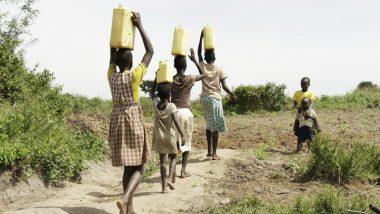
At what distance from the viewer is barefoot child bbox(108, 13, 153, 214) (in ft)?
16.2

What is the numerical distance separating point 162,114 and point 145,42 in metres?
1.47

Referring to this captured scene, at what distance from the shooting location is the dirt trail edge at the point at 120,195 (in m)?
5.68

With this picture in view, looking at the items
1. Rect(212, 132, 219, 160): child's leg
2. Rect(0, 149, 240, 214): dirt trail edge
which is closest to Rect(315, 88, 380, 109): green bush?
Rect(212, 132, 219, 160): child's leg

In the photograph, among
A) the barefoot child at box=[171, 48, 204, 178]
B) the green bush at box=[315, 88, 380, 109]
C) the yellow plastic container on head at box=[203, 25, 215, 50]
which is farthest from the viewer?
the green bush at box=[315, 88, 380, 109]

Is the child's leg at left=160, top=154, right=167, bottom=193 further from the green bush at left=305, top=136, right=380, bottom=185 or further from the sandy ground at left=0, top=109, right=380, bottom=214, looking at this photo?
the green bush at left=305, top=136, right=380, bottom=185

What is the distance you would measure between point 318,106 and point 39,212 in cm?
1514

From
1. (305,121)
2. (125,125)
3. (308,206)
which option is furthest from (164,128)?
(305,121)

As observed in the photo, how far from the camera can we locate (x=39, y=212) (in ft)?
17.3

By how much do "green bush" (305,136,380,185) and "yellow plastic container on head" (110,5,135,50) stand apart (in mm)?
3536

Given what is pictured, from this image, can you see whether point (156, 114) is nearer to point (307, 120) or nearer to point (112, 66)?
point (112, 66)

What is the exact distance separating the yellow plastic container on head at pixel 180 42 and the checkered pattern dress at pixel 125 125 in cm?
194

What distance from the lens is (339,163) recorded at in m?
7.06

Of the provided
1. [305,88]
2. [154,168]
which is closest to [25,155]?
[154,168]

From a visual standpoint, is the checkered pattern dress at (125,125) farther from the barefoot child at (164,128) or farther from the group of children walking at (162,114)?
the barefoot child at (164,128)
